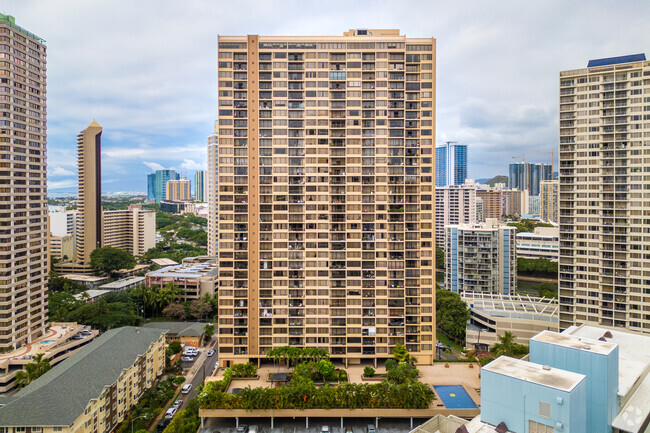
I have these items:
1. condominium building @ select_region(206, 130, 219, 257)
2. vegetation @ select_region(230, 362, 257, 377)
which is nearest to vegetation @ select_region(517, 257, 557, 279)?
condominium building @ select_region(206, 130, 219, 257)

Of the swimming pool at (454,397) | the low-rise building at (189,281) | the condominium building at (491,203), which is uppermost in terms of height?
the condominium building at (491,203)

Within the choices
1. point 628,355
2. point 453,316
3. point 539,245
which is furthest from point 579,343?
point 539,245

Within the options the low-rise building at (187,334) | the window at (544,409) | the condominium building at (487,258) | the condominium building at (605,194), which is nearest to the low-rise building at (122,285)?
the low-rise building at (187,334)

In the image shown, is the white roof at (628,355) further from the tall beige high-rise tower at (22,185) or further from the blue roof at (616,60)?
the tall beige high-rise tower at (22,185)

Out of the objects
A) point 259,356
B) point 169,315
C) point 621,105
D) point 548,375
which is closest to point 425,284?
point 259,356

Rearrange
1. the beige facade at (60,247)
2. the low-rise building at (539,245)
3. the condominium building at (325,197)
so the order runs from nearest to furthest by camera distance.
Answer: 1. the condominium building at (325,197)
2. the low-rise building at (539,245)
3. the beige facade at (60,247)

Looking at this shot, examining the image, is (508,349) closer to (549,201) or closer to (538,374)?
(538,374)
